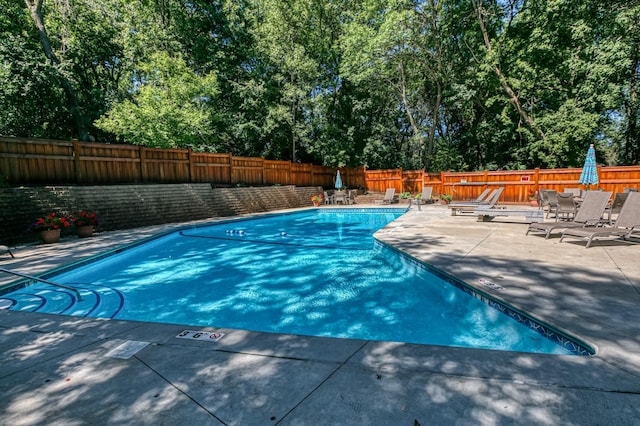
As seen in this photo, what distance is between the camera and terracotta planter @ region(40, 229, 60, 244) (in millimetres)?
7988

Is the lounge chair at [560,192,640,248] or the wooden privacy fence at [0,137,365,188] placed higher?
the wooden privacy fence at [0,137,365,188]

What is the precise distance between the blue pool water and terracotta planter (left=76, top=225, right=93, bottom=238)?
1.98 m

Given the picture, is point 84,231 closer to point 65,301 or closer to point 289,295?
point 65,301

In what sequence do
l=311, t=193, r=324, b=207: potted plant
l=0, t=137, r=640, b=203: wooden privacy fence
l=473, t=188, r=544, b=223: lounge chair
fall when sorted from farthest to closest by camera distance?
1. l=311, t=193, r=324, b=207: potted plant
2. l=0, t=137, r=640, b=203: wooden privacy fence
3. l=473, t=188, r=544, b=223: lounge chair

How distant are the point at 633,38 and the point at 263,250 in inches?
809

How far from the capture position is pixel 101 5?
1778 cm

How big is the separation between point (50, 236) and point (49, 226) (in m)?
0.29

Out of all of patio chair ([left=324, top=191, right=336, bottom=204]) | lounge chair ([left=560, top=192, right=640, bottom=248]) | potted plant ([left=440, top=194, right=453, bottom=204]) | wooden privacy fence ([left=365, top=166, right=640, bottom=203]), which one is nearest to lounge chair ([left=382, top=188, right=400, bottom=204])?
wooden privacy fence ([left=365, top=166, right=640, bottom=203])

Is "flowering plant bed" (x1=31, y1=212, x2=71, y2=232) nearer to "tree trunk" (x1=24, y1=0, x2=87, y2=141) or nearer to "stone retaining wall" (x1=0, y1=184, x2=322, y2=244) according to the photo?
"stone retaining wall" (x1=0, y1=184, x2=322, y2=244)

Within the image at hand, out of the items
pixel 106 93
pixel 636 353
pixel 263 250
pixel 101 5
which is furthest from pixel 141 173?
pixel 636 353

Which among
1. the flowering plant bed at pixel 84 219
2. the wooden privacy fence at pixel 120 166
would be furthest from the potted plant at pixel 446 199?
the flowering plant bed at pixel 84 219

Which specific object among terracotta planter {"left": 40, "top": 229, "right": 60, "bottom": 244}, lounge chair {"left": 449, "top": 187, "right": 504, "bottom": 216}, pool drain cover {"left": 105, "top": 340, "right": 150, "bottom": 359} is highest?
lounge chair {"left": 449, "top": 187, "right": 504, "bottom": 216}

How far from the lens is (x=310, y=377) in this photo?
209 centimetres

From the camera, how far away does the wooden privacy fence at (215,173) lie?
9.92m
